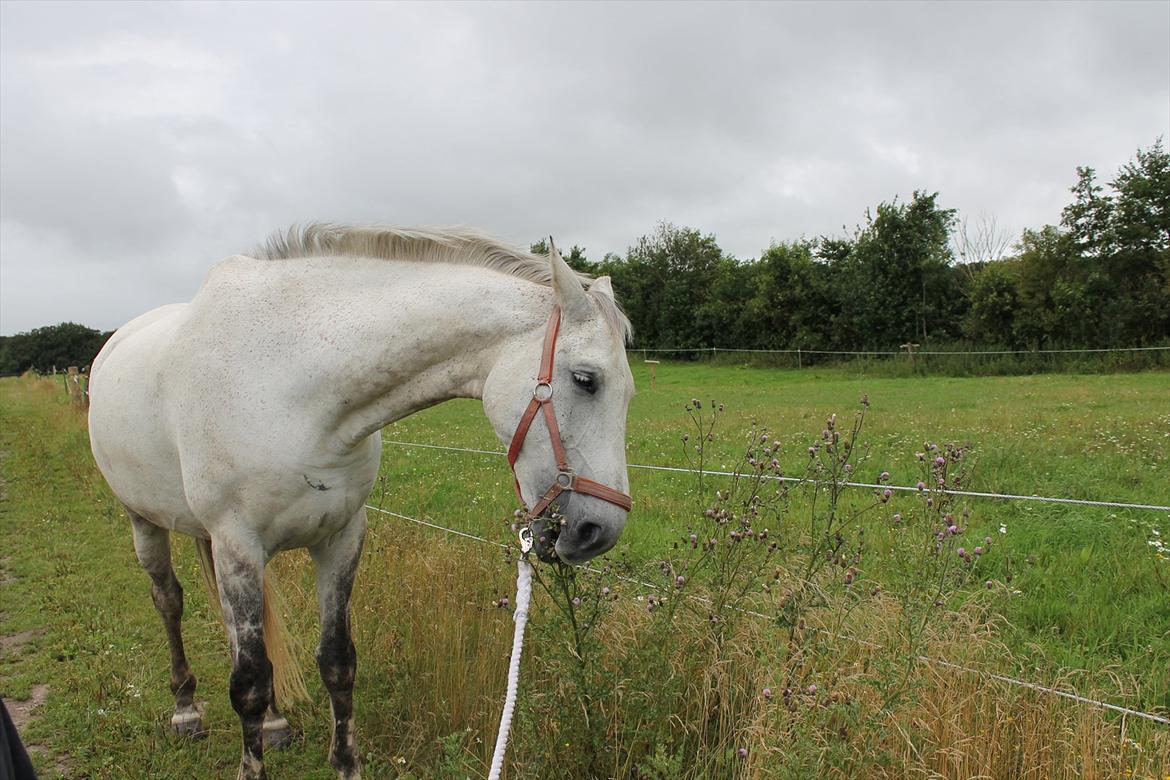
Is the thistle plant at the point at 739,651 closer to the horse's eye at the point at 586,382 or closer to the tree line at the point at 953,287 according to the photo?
the horse's eye at the point at 586,382

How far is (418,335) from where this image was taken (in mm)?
2662

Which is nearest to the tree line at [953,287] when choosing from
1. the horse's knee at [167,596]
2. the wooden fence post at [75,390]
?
the wooden fence post at [75,390]

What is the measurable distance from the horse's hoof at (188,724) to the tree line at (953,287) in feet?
80.4

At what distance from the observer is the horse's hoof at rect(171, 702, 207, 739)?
3869 mm

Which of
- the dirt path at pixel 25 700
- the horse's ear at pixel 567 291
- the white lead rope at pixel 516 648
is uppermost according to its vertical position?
the horse's ear at pixel 567 291

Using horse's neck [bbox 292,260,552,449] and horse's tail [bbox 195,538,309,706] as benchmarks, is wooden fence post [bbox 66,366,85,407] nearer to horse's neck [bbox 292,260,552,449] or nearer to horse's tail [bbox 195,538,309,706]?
horse's tail [bbox 195,538,309,706]

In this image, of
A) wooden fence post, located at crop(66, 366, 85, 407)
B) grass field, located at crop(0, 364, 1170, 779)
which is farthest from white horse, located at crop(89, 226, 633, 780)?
wooden fence post, located at crop(66, 366, 85, 407)

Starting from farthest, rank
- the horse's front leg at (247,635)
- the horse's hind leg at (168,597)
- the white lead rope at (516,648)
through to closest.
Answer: the horse's hind leg at (168,597), the horse's front leg at (247,635), the white lead rope at (516,648)

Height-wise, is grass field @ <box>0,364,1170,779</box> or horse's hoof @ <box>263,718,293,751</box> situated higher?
grass field @ <box>0,364,1170,779</box>

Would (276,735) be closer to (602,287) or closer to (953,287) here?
(602,287)

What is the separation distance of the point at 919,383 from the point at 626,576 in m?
20.6

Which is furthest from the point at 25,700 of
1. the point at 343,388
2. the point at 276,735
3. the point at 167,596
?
the point at 343,388

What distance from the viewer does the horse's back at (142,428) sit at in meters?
3.18

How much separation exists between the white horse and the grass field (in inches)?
27.4
